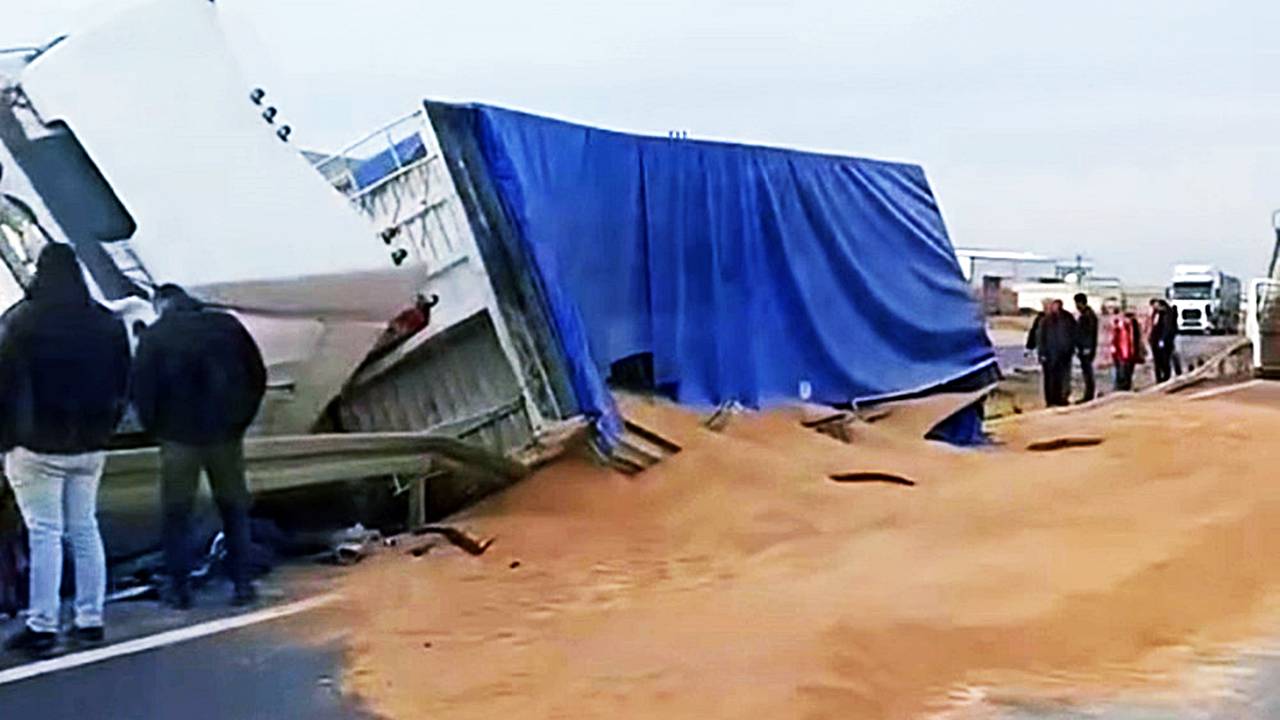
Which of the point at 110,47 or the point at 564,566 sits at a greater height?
the point at 110,47

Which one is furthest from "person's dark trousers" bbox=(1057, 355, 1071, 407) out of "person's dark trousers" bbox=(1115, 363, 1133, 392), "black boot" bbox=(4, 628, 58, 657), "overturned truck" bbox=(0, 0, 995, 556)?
"black boot" bbox=(4, 628, 58, 657)

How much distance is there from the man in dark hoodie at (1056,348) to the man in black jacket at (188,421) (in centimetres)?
1560

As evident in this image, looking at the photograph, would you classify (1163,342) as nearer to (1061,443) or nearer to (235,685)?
(1061,443)

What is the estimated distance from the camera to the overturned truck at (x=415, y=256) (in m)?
10.5

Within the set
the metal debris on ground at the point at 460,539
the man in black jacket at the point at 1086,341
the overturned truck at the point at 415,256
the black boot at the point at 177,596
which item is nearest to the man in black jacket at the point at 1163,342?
the man in black jacket at the point at 1086,341

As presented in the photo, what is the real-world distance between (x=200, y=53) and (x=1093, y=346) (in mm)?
15924

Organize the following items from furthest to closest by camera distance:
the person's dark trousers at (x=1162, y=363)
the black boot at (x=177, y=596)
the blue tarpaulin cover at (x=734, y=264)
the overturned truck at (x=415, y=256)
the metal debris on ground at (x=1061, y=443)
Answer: the person's dark trousers at (x=1162, y=363) < the metal debris on ground at (x=1061, y=443) < the blue tarpaulin cover at (x=734, y=264) < the overturned truck at (x=415, y=256) < the black boot at (x=177, y=596)

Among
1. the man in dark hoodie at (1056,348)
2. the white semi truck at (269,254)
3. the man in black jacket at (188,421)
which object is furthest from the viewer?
the man in dark hoodie at (1056,348)

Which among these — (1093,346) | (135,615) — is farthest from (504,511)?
(1093,346)

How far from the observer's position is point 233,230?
11109 millimetres

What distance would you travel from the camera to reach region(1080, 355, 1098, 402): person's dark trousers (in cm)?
2441

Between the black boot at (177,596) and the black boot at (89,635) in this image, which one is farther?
the black boot at (177,596)

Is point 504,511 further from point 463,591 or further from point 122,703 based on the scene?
point 122,703

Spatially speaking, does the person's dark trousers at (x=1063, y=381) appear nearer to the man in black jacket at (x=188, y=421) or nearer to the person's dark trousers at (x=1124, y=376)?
the person's dark trousers at (x=1124, y=376)
